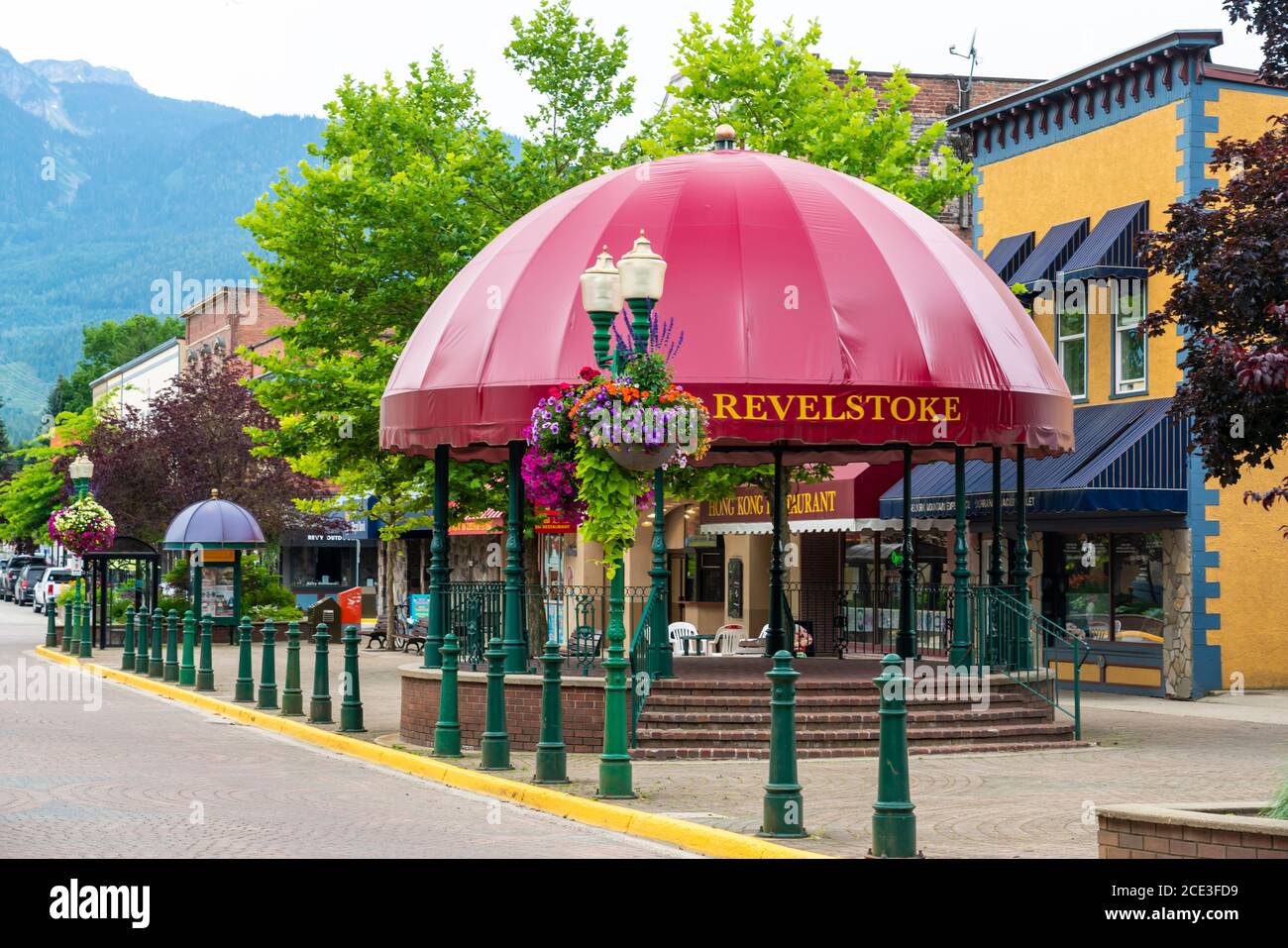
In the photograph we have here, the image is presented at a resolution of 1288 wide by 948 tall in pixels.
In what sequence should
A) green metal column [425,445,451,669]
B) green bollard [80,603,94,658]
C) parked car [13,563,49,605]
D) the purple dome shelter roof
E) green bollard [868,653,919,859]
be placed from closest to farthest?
green bollard [868,653,919,859] < green metal column [425,445,451,669] < green bollard [80,603,94,658] < the purple dome shelter roof < parked car [13,563,49,605]

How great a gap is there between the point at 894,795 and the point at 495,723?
248 inches

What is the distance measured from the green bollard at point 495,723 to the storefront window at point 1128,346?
15600 millimetres

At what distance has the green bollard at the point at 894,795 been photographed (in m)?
10.4

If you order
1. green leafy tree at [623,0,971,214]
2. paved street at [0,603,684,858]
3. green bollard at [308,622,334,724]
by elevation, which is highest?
green leafy tree at [623,0,971,214]

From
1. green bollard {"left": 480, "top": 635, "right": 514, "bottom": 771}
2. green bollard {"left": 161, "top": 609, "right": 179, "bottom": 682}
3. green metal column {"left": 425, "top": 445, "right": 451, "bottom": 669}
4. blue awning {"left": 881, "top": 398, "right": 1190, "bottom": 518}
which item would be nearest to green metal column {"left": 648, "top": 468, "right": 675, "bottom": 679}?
green metal column {"left": 425, "top": 445, "right": 451, "bottom": 669}

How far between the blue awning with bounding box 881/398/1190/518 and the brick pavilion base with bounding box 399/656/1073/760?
23.8ft

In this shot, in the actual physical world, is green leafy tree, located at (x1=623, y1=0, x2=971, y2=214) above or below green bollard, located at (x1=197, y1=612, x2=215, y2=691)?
above

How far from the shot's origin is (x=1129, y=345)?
2866 cm

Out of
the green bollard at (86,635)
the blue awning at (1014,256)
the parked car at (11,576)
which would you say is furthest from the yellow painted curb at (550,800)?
the parked car at (11,576)

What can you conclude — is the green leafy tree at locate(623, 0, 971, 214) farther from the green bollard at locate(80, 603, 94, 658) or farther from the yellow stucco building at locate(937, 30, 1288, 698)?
the green bollard at locate(80, 603, 94, 658)

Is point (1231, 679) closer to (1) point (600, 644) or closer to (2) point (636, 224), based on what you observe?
(1) point (600, 644)

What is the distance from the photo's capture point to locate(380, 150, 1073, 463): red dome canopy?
18016 mm
